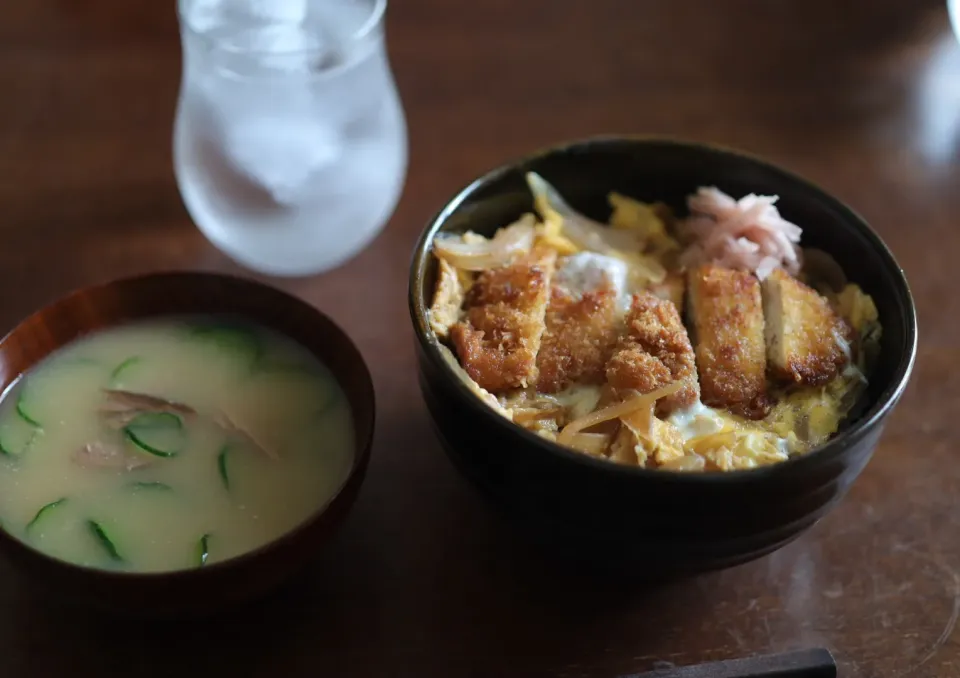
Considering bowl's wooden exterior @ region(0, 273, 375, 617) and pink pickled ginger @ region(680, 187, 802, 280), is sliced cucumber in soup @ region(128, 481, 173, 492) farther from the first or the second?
pink pickled ginger @ region(680, 187, 802, 280)

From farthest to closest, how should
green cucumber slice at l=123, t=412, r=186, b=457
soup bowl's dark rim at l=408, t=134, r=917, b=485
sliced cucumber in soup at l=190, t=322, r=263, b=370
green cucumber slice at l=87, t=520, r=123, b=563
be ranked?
sliced cucumber in soup at l=190, t=322, r=263, b=370 → green cucumber slice at l=123, t=412, r=186, b=457 → green cucumber slice at l=87, t=520, r=123, b=563 → soup bowl's dark rim at l=408, t=134, r=917, b=485

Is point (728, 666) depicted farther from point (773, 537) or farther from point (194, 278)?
point (194, 278)

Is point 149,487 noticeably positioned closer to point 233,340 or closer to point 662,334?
point 233,340

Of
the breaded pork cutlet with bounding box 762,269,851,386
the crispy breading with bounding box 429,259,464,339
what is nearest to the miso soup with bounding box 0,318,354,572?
the crispy breading with bounding box 429,259,464,339

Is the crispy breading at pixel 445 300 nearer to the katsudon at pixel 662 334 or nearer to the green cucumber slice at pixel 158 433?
the katsudon at pixel 662 334

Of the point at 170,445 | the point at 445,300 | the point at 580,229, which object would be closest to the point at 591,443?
the point at 445,300

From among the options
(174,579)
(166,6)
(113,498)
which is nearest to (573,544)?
(174,579)

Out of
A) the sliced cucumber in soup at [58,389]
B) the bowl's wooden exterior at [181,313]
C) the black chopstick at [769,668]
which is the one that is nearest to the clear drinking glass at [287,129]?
the bowl's wooden exterior at [181,313]
